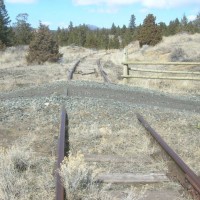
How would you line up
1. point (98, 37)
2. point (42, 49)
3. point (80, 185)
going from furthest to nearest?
point (98, 37)
point (42, 49)
point (80, 185)

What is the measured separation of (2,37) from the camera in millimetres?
55281

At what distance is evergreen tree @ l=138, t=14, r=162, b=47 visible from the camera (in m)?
43.7

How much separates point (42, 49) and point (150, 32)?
18.3 m

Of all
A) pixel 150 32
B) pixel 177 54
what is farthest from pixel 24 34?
pixel 177 54

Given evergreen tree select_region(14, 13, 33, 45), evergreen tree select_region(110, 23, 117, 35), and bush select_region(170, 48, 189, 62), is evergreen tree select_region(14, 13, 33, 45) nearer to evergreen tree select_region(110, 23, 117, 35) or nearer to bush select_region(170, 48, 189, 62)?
bush select_region(170, 48, 189, 62)

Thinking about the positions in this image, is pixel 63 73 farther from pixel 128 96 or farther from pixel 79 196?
pixel 79 196

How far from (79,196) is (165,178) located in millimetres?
1282

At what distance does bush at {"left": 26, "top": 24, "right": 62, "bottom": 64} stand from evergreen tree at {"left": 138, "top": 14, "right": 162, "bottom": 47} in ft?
55.5

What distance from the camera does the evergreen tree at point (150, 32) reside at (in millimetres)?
43656

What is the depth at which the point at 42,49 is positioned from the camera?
28.0 metres

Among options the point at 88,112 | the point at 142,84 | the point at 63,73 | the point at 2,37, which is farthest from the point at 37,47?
the point at 2,37

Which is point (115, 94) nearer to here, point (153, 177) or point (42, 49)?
point (153, 177)

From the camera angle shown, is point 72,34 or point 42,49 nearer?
point 42,49

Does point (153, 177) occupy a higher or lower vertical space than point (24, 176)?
lower
